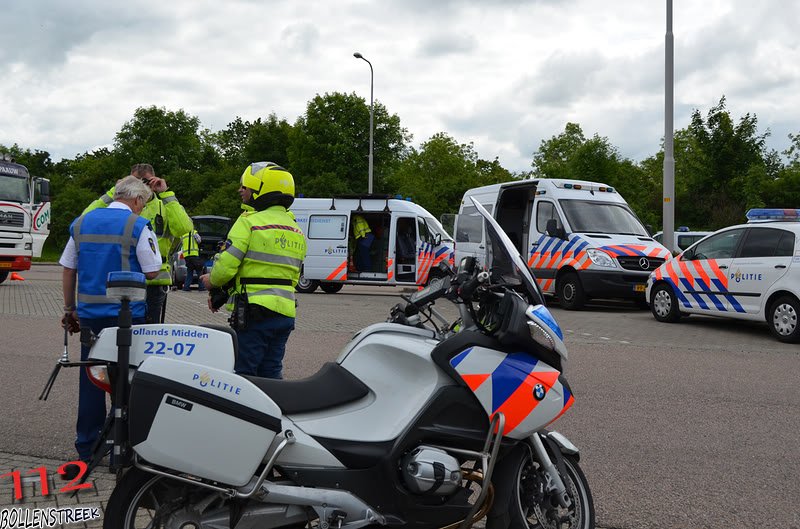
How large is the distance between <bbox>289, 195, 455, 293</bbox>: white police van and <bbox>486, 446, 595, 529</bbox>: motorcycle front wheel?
16.2 m

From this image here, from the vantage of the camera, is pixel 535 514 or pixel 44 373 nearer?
pixel 535 514

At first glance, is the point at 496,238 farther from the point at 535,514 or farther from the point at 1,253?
the point at 1,253

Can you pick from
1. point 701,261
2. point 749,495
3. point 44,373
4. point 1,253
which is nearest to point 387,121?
point 1,253

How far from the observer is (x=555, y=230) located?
1582 centimetres

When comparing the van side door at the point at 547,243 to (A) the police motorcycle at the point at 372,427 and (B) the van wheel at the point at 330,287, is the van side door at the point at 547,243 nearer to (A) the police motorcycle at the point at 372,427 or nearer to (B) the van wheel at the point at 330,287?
(B) the van wheel at the point at 330,287

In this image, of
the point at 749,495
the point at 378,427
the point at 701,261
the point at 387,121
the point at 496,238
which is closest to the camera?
the point at 378,427

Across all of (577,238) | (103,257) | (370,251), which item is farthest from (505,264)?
(370,251)

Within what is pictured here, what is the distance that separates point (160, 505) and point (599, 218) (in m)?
13.9

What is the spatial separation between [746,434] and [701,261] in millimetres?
6989

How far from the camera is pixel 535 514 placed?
3.49 meters

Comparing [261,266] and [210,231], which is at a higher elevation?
[210,231]

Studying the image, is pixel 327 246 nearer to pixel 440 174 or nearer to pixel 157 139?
pixel 440 174

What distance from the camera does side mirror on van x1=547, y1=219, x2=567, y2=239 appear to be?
15.8 meters

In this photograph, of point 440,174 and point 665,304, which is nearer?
point 665,304
